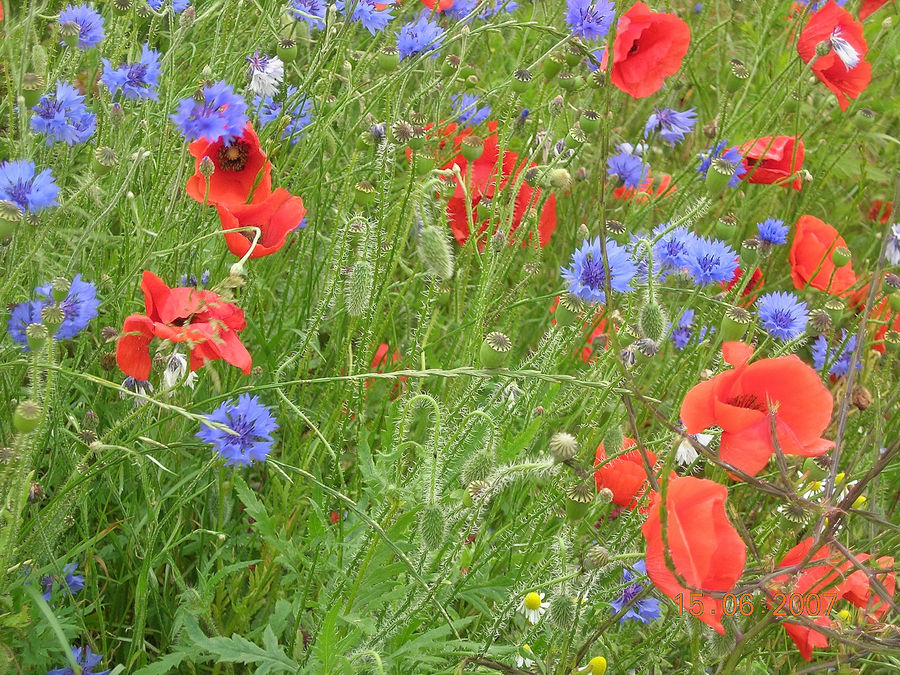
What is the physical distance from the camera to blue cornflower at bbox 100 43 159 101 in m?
1.85

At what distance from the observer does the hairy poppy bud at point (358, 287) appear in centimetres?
157

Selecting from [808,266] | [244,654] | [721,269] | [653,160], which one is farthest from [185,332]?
[653,160]

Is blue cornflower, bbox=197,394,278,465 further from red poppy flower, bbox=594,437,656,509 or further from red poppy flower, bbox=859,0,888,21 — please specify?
red poppy flower, bbox=859,0,888,21

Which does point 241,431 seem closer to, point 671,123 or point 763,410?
point 763,410

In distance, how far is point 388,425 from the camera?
156 cm

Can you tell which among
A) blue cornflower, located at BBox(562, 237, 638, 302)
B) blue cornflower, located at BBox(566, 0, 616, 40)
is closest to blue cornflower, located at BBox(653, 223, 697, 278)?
blue cornflower, located at BBox(562, 237, 638, 302)

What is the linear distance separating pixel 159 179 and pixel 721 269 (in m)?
1.07

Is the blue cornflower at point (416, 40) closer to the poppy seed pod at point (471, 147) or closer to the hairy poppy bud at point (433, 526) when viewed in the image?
the poppy seed pod at point (471, 147)

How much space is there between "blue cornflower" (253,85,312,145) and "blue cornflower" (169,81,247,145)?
533 mm

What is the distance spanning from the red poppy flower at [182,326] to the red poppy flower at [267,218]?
0.15 meters

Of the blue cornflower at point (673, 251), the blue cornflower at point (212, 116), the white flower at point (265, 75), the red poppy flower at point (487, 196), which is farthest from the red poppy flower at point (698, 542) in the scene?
the white flower at point (265, 75)

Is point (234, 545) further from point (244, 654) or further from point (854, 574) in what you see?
point (854, 574)

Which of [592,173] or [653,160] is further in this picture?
[653,160]

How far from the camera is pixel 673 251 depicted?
1.92 metres
